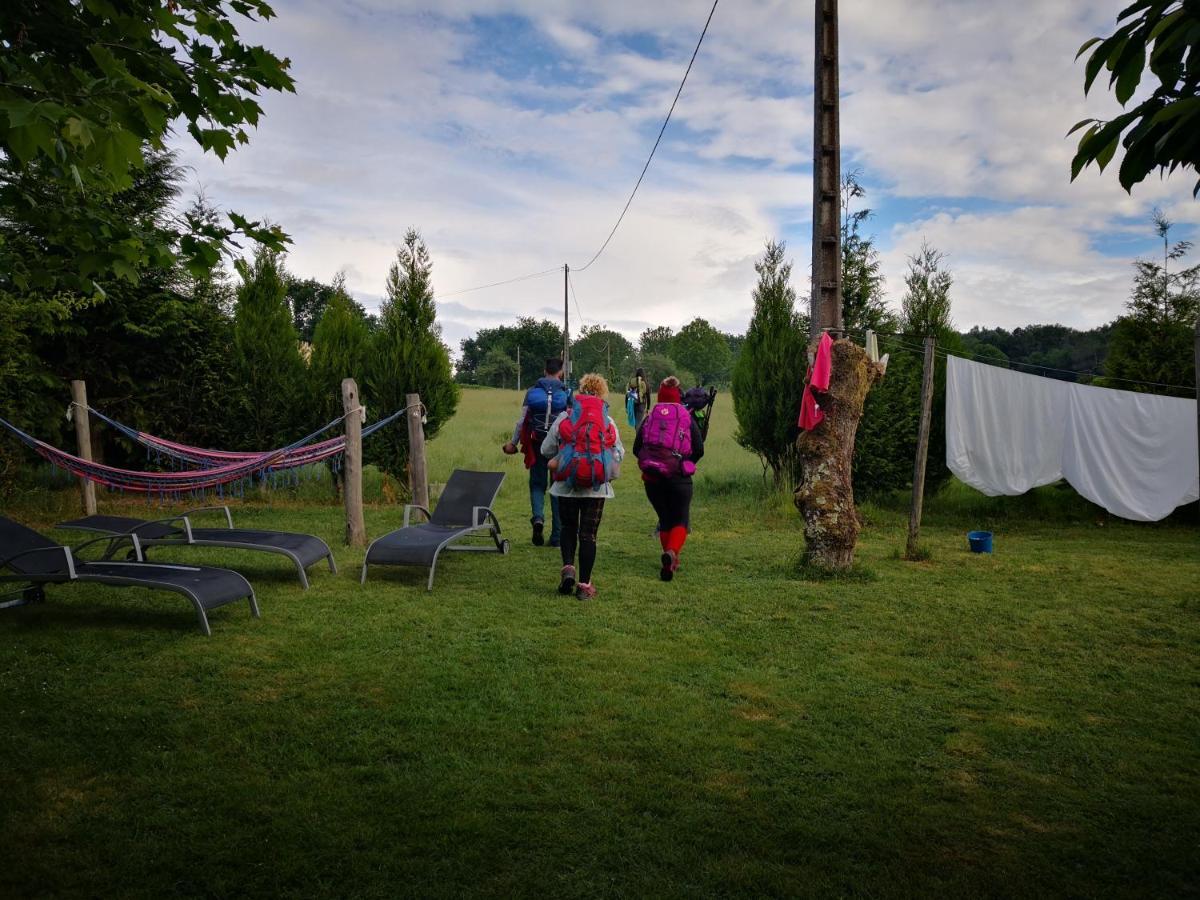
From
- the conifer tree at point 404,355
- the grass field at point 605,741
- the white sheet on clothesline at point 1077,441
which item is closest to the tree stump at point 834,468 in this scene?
the grass field at point 605,741

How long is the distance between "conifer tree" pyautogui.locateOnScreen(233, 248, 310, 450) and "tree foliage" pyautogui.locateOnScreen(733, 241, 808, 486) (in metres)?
6.41

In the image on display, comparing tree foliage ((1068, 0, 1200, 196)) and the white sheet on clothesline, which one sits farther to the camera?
the white sheet on clothesline

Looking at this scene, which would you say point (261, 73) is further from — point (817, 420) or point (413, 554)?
point (817, 420)

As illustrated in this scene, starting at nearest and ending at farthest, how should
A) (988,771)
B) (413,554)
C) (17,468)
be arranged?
1. (988,771)
2. (413,554)
3. (17,468)

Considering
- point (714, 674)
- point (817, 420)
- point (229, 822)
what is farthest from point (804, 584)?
point (229, 822)

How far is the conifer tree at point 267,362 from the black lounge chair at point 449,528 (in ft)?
16.1

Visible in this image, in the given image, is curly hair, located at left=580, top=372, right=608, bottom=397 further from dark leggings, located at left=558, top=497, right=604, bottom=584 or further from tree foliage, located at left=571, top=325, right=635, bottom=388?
tree foliage, located at left=571, top=325, right=635, bottom=388

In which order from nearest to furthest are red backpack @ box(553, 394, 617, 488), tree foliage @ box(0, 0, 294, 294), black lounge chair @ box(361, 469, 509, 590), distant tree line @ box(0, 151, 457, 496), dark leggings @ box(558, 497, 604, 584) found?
1. tree foliage @ box(0, 0, 294, 294)
2. red backpack @ box(553, 394, 617, 488)
3. dark leggings @ box(558, 497, 604, 584)
4. black lounge chair @ box(361, 469, 509, 590)
5. distant tree line @ box(0, 151, 457, 496)

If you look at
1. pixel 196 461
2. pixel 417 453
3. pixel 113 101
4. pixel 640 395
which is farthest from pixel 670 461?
pixel 640 395

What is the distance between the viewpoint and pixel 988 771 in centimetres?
317

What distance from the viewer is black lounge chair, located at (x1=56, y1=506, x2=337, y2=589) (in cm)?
592

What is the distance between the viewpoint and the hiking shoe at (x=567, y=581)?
19.4 ft

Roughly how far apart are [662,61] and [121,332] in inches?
310

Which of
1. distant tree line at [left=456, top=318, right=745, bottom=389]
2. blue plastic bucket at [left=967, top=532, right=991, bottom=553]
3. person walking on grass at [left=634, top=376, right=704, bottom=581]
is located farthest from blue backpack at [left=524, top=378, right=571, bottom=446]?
distant tree line at [left=456, top=318, right=745, bottom=389]
